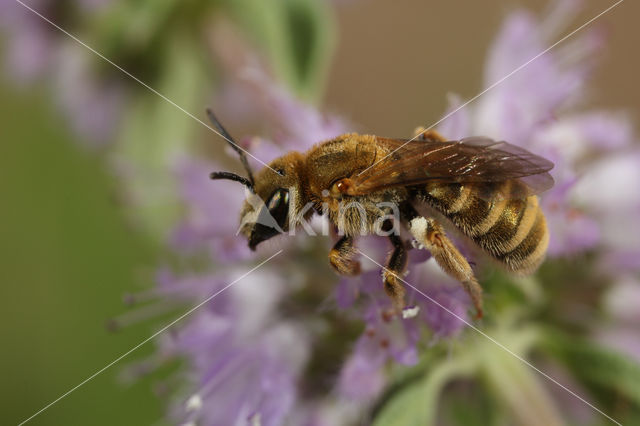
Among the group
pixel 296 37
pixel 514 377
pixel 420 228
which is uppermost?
pixel 296 37

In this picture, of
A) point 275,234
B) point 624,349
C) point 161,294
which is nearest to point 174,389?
point 161,294

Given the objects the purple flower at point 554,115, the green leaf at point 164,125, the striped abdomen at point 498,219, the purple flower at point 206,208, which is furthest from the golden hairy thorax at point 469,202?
the green leaf at point 164,125

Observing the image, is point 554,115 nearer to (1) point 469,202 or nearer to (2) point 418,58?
(1) point 469,202

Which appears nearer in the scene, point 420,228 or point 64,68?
point 420,228

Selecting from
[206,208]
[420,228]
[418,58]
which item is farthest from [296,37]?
[418,58]

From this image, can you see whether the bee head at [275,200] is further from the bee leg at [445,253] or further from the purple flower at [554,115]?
the purple flower at [554,115]

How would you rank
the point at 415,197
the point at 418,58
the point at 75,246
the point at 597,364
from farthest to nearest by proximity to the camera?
the point at 418,58
the point at 75,246
the point at 597,364
the point at 415,197

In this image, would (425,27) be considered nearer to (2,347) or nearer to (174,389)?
(2,347)
